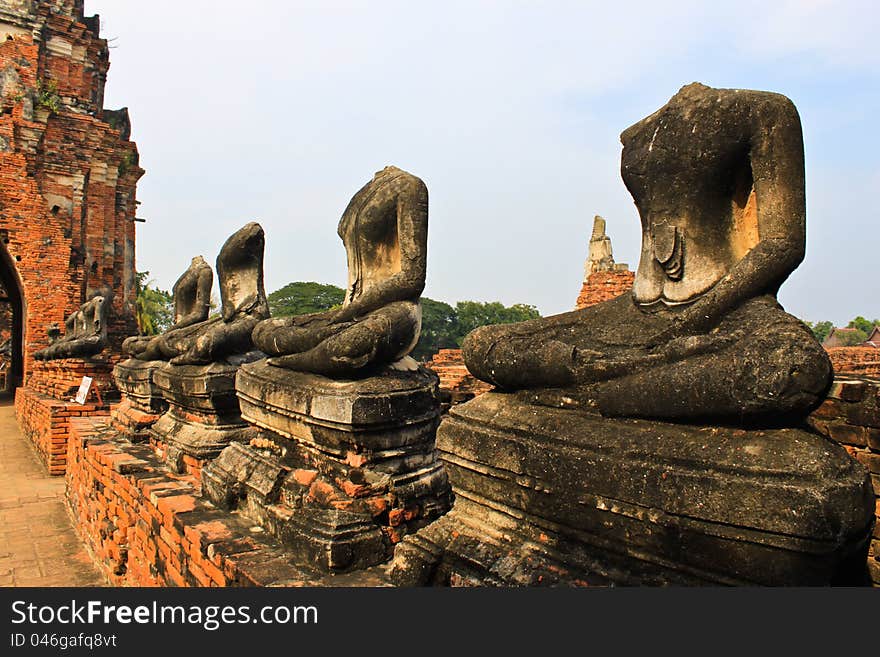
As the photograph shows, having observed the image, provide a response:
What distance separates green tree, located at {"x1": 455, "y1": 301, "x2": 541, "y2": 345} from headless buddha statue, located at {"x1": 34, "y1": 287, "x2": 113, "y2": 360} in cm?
2678

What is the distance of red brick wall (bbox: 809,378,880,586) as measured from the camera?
353 centimetres

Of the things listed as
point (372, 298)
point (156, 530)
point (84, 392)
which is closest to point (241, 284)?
point (156, 530)

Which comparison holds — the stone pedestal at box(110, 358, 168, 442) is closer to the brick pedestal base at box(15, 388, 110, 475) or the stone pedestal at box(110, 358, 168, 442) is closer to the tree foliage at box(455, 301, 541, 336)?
the brick pedestal base at box(15, 388, 110, 475)

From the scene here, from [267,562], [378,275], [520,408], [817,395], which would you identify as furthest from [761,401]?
[378,275]

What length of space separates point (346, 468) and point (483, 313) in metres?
38.1

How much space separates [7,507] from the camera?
258 inches

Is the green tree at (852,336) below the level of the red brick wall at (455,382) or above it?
above

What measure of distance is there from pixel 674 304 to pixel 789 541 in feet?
3.11

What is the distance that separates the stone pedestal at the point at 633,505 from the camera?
1.47m

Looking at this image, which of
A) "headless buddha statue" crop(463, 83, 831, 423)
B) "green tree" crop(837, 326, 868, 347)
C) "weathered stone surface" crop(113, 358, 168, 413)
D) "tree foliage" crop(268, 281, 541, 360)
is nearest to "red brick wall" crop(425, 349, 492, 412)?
"headless buddha statue" crop(463, 83, 831, 423)

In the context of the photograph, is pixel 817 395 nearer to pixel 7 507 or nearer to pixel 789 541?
pixel 789 541

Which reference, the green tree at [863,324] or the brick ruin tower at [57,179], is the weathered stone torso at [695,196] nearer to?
the brick ruin tower at [57,179]

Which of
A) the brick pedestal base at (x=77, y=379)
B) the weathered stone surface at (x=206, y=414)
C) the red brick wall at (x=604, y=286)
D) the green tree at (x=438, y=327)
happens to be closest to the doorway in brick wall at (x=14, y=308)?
the brick pedestal base at (x=77, y=379)

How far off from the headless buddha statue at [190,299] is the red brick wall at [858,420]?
4.94 meters
